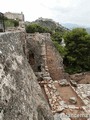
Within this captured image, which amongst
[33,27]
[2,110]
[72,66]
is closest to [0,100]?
[2,110]

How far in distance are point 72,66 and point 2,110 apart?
21043 mm

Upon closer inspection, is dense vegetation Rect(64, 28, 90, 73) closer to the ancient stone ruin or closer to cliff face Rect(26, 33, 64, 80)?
the ancient stone ruin

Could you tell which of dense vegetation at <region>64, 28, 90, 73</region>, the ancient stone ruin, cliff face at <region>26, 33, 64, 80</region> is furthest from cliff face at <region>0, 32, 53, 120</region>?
dense vegetation at <region>64, 28, 90, 73</region>

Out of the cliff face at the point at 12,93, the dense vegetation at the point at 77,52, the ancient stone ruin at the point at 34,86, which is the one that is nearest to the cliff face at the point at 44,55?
the ancient stone ruin at the point at 34,86

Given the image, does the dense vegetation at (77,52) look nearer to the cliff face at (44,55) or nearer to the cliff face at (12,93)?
the cliff face at (44,55)

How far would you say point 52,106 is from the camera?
12.4 metres

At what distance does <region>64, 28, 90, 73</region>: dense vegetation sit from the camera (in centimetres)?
2567

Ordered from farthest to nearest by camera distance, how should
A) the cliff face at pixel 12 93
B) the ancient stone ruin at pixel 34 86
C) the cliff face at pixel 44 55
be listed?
1. the cliff face at pixel 44 55
2. the ancient stone ruin at pixel 34 86
3. the cliff face at pixel 12 93

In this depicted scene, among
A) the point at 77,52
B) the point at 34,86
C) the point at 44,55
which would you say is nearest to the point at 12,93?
the point at 34,86

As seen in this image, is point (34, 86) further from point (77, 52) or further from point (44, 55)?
point (77, 52)

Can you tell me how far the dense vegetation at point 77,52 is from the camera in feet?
84.2

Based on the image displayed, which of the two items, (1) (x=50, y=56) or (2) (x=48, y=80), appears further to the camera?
(1) (x=50, y=56)

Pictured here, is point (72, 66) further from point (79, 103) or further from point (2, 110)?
point (2, 110)

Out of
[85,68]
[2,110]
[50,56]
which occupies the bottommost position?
[85,68]
